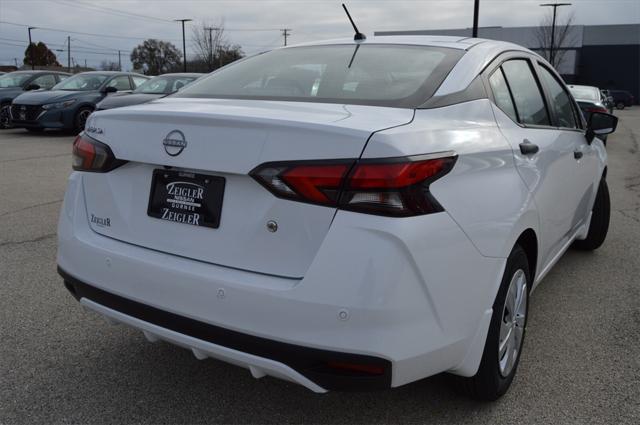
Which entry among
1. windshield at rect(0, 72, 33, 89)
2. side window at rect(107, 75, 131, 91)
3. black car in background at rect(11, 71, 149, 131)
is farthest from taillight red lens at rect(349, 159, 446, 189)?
windshield at rect(0, 72, 33, 89)

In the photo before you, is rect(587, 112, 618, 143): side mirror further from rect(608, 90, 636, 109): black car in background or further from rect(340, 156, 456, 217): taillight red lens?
rect(608, 90, 636, 109): black car in background

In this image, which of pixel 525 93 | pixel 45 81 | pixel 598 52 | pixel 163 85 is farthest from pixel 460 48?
pixel 598 52

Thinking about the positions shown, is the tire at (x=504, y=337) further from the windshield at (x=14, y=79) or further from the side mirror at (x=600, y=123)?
the windshield at (x=14, y=79)

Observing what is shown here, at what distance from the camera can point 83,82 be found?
15234mm

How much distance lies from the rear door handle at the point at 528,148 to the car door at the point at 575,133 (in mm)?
724

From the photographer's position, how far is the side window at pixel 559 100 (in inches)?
148

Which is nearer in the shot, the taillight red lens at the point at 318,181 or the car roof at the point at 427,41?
the taillight red lens at the point at 318,181

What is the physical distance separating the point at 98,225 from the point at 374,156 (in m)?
1.27

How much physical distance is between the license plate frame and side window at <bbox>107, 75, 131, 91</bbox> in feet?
46.1

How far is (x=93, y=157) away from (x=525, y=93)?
7.35 feet

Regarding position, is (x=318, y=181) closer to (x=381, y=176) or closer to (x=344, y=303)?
(x=381, y=176)

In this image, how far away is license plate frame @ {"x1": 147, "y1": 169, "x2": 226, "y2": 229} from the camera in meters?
2.22

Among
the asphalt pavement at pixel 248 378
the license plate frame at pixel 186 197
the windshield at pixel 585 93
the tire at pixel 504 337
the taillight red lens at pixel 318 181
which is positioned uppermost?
the windshield at pixel 585 93

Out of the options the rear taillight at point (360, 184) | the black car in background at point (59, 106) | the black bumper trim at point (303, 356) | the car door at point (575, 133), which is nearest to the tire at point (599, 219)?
the car door at point (575, 133)
